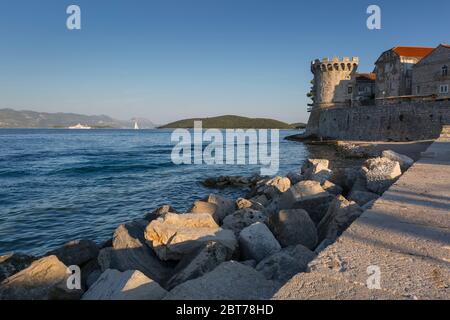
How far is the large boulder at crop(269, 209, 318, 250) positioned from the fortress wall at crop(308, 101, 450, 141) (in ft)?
92.3

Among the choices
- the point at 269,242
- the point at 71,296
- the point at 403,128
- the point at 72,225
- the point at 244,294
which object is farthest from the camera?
the point at 403,128

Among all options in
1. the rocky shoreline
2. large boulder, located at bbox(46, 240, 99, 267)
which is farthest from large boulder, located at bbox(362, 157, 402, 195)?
large boulder, located at bbox(46, 240, 99, 267)

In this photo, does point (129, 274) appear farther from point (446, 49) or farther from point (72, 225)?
point (446, 49)

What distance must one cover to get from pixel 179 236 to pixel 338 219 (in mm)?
2573

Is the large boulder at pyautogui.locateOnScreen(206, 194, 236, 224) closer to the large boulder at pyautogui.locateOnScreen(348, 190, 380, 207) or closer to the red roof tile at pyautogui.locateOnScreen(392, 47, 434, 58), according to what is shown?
the large boulder at pyautogui.locateOnScreen(348, 190, 380, 207)

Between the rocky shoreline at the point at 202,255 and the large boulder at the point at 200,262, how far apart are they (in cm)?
Answer: 1

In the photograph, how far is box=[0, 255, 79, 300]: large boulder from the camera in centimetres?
396

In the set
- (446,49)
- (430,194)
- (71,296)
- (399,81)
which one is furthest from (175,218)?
A: (399,81)

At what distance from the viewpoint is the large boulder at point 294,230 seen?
210 inches

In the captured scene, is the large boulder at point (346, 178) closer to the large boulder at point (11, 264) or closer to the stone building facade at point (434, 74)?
the large boulder at point (11, 264)

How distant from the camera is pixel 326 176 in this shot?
1044 cm

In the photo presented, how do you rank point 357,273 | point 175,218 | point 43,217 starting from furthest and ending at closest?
1. point 43,217
2. point 175,218
3. point 357,273

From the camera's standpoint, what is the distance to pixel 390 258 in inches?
118

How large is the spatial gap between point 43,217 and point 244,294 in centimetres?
1049
